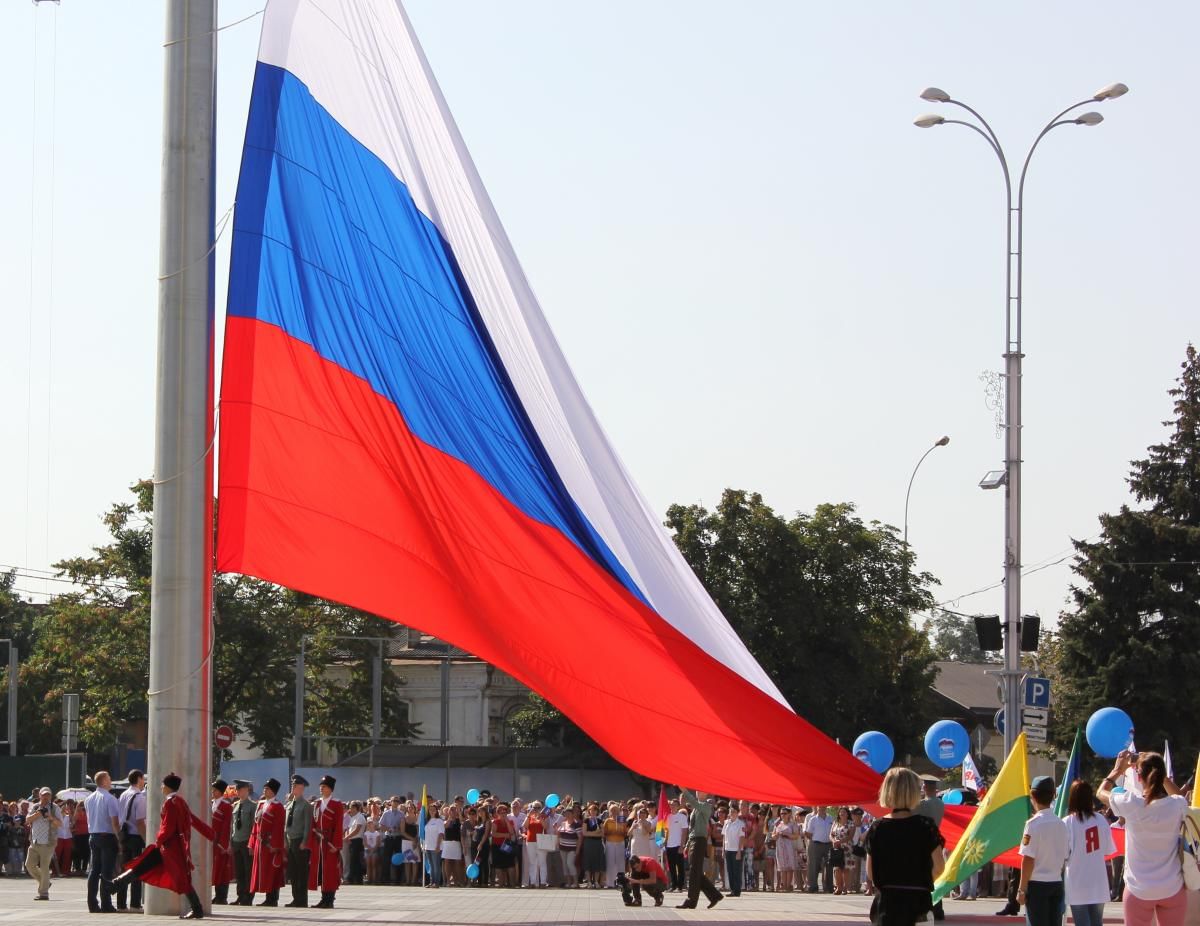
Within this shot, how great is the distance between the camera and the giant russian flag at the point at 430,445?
51.0ft

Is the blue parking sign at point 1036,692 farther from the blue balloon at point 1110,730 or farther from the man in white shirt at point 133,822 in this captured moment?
the man in white shirt at point 133,822

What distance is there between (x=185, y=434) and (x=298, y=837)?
29.3 ft

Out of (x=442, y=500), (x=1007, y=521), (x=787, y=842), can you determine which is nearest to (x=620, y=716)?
(x=442, y=500)

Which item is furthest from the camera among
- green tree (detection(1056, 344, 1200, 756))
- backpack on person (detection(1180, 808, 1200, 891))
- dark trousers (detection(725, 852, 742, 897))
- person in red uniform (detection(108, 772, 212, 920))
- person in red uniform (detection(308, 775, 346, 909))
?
green tree (detection(1056, 344, 1200, 756))

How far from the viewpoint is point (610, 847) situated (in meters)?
33.7

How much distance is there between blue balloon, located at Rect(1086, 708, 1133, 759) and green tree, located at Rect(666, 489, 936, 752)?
108 ft

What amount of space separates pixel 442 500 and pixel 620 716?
2.47 meters

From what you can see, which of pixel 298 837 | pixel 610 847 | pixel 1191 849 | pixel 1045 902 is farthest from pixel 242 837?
pixel 1191 849

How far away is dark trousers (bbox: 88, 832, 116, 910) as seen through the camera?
20.5 m

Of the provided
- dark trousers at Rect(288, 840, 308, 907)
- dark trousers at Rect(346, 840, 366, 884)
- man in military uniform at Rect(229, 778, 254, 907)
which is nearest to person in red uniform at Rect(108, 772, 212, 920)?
dark trousers at Rect(288, 840, 308, 907)

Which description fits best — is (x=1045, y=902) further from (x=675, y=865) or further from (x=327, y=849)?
(x=675, y=865)

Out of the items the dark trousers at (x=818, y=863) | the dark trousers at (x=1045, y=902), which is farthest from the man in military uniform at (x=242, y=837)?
the dark trousers at (x=1045, y=902)

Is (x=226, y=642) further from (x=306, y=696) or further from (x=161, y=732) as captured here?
(x=161, y=732)

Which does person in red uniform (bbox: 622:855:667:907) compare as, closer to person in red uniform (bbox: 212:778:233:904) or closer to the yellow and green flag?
person in red uniform (bbox: 212:778:233:904)
